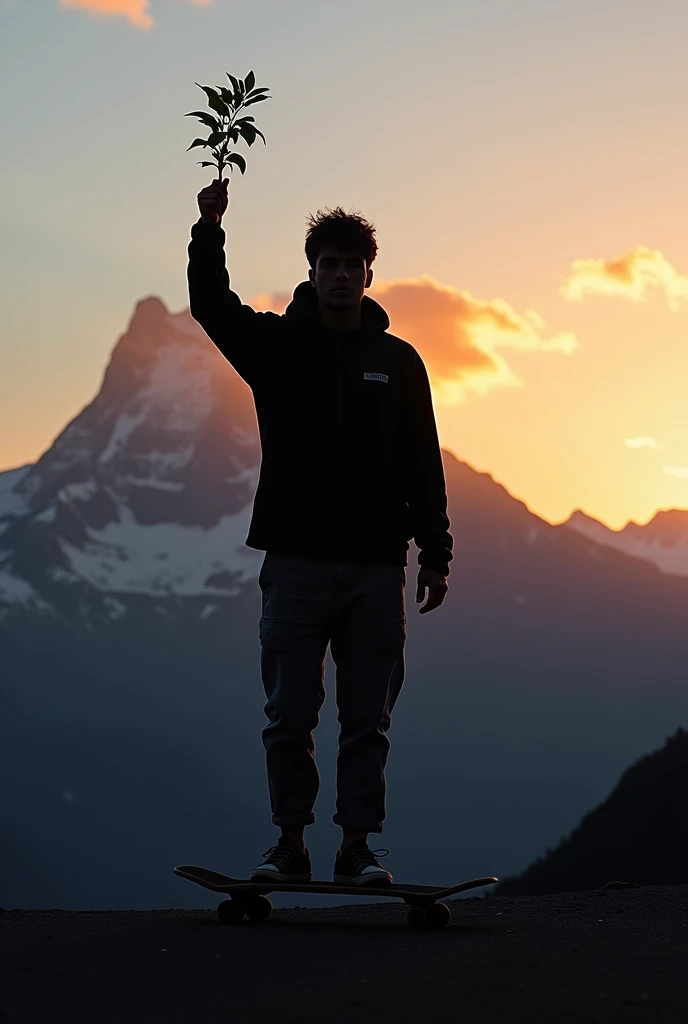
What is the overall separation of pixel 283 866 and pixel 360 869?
0.31 metres

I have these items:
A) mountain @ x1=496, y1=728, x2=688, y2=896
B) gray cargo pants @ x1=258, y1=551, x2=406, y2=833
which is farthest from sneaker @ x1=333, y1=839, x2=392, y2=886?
mountain @ x1=496, y1=728, x2=688, y2=896

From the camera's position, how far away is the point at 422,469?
5805mm

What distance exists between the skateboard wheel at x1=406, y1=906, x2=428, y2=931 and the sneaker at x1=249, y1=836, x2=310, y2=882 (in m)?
0.45

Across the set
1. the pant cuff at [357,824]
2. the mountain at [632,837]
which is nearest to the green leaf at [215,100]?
the pant cuff at [357,824]

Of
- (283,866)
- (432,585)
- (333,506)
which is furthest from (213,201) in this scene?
(283,866)

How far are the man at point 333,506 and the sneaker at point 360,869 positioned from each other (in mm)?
11

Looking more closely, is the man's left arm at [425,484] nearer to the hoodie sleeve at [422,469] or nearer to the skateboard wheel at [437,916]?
the hoodie sleeve at [422,469]

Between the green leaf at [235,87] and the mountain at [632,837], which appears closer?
the green leaf at [235,87]

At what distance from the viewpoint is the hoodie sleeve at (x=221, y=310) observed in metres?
5.39

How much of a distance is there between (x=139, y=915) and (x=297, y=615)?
1.67 m

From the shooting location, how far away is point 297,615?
5.37 meters

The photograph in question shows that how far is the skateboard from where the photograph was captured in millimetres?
4867


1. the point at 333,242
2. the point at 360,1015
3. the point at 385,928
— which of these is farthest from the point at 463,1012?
the point at 333,242

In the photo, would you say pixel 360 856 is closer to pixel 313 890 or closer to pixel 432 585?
pixel 313 890
